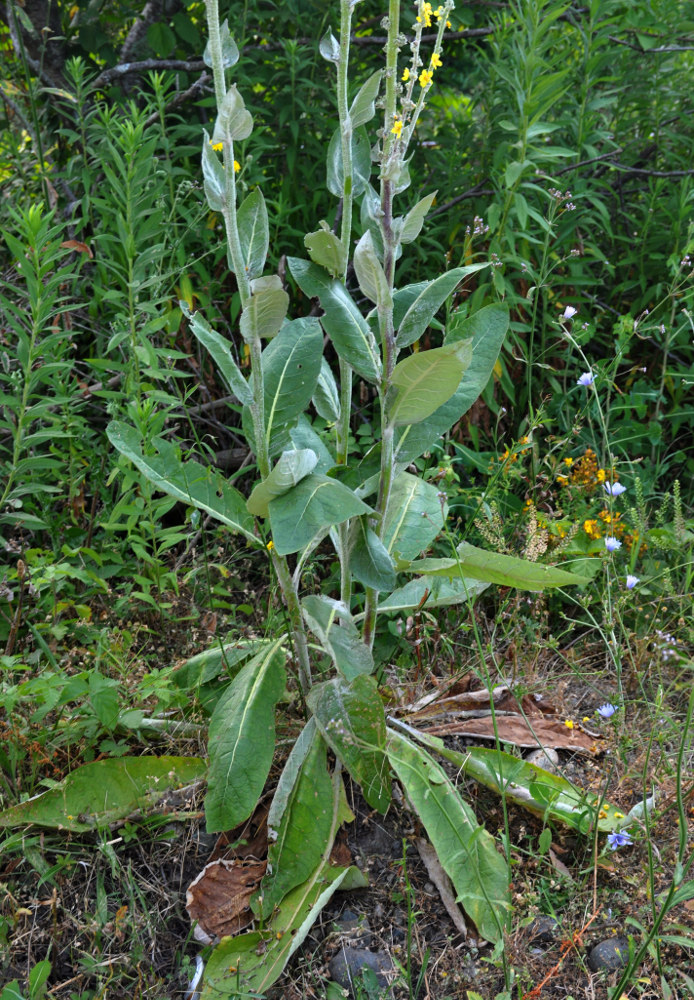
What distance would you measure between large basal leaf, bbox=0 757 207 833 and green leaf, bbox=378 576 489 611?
71 centimetres

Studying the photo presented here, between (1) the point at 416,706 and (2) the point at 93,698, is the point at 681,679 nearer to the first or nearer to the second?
(1) the point at 416,706

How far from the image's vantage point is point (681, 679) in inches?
105

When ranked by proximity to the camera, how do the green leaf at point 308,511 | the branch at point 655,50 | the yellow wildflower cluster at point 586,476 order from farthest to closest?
the branch at point 655,50 < the yellow wildflower cluster at point 586,476 < the green leaf at point 308,511

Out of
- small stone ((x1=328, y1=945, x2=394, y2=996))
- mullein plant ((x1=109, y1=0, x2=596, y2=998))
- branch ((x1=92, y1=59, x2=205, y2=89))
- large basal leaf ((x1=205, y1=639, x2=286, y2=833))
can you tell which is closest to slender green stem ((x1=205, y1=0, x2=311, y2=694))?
mullein plant ((x1=109, y1=0, x2=596, y2=998))

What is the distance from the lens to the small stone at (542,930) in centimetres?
190

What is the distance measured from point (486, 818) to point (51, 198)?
3.04 m

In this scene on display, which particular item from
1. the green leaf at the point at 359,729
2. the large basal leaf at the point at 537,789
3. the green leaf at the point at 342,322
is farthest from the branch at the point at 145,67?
the large basal leaf at the point at 537,789

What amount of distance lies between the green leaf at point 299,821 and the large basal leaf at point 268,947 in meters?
0.03

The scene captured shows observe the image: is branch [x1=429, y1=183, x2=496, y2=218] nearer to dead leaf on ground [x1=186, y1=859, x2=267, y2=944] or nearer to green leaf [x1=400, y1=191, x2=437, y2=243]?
green leaf [x1=400, y1=191, x2=437, y2=243]

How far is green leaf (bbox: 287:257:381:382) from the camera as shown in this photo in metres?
1.89

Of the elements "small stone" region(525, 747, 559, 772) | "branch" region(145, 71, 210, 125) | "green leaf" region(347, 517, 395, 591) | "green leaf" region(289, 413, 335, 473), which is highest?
"branch" region(145, 71, 210, 125)

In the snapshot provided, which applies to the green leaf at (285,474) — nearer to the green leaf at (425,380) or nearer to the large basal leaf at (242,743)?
the green leaf at (425,380)

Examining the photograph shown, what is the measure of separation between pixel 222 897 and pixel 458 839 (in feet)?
1.89

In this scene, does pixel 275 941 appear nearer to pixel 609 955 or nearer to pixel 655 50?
pixel 609 955
